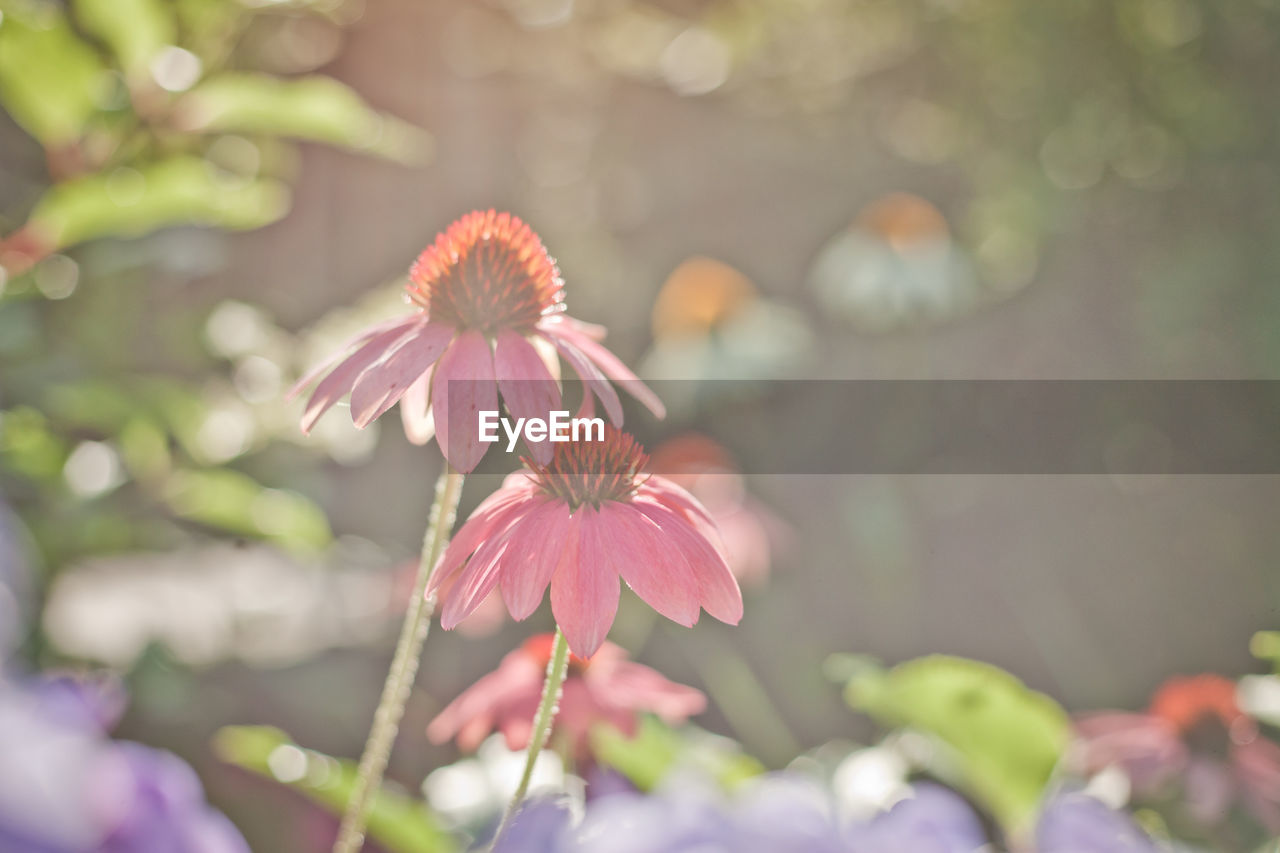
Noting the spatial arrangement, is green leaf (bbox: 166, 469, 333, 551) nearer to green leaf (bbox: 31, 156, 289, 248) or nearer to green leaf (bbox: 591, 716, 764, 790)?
green leaf (bbox: 31, 156, 289, 248)

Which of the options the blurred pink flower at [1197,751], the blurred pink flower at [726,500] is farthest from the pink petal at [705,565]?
the blurred pink flower at [726,500]

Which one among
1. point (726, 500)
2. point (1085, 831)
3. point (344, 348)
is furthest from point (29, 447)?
point (726, 500)

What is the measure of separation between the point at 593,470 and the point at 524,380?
0.04m

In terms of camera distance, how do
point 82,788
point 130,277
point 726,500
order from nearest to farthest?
point 82,788, point 130,277, point 726,500

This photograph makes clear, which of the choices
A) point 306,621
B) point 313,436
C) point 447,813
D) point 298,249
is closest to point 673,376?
point 298,249

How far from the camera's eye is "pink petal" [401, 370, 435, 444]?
33cm

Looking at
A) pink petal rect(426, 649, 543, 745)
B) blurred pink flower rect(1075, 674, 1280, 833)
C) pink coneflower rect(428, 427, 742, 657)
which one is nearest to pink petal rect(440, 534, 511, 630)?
pink coneflower rect(428, 427, 742, 657)

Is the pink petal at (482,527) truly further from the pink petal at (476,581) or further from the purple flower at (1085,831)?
the purple flower at (1085,831)

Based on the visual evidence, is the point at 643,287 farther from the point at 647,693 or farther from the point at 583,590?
the point at 583,590

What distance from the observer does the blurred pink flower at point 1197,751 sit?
463mm

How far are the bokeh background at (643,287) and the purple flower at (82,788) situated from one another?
4 cm

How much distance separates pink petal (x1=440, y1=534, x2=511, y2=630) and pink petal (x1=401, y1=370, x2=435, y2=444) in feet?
0.18

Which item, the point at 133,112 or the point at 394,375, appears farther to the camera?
the point at 133,112

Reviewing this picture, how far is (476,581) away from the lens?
27 centimetres
